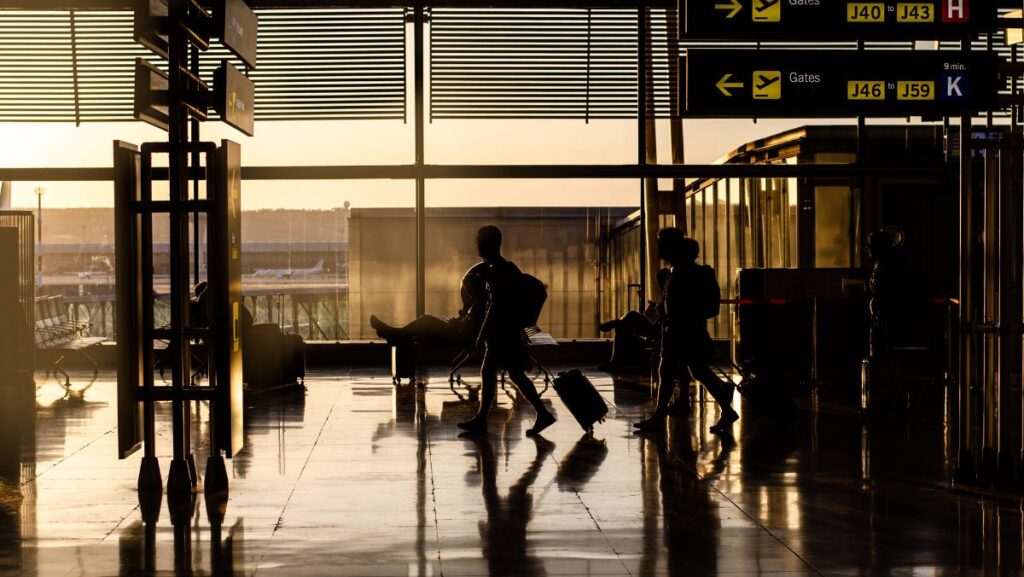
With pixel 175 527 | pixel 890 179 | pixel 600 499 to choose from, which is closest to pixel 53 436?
pixel 175 527

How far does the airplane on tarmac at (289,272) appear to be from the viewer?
1772 cm

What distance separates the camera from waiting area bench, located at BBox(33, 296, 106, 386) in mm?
14109

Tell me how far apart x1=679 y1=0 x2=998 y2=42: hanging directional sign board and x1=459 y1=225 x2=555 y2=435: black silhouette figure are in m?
2.10

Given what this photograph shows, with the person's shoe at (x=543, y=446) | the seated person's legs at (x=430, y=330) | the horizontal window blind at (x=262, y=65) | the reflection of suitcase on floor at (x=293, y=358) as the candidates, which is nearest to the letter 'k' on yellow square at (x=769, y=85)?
the person's shoe at (x=543, y=446)

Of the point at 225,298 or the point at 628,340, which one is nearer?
the point at 225,298

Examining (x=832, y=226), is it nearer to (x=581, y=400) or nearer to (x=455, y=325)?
(x=455, y=325)

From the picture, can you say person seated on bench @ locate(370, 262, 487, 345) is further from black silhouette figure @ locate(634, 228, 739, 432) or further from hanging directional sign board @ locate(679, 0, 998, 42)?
hanging directional sign board @ locate(679, 0, 998, 42)

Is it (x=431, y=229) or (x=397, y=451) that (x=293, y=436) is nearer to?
(x=397, y=451)

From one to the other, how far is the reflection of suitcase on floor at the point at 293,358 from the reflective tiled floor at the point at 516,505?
2.95 m

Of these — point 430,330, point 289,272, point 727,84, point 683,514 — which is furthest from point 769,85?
point 289,272

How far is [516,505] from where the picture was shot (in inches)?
271

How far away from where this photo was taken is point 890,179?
648 inches

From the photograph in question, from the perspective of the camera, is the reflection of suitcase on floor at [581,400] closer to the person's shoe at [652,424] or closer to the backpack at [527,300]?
the person's shoe at [652,424]

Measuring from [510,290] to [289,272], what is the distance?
8756 millimetres
